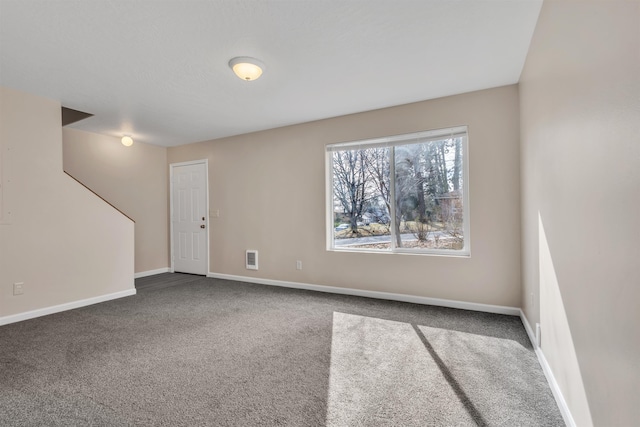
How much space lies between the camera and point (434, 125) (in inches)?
146

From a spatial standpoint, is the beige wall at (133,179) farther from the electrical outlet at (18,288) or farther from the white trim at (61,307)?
the electrical outlet at (18,288)

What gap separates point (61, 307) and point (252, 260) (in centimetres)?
241

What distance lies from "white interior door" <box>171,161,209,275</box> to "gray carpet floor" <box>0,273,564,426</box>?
2.08 m

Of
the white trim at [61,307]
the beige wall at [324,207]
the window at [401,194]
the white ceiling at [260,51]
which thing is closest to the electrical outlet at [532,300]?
the beige wall at [324,207]

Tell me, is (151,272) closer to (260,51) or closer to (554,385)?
(260,51)

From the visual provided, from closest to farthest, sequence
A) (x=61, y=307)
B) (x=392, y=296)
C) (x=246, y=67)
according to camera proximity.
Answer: (x=246, y=67) → (x=61, y=307) → (x=392, y=296)

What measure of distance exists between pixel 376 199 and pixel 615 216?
3.13m

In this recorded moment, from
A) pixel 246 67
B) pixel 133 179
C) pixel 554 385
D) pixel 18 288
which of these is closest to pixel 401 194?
pixel 246 67

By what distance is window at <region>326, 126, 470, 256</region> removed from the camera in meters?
3.71

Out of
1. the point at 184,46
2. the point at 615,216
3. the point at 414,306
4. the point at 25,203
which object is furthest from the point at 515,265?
the point at 25,203

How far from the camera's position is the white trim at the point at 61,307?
10.8 ft

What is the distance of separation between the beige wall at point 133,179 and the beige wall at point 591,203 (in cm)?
584

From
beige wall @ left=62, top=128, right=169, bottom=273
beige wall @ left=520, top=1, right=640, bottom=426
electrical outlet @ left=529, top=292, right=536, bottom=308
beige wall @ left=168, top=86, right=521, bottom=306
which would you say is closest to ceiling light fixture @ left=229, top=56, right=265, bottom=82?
beige wall @ left=168, top=86, right=521, bottom=306

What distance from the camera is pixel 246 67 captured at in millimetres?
2752
